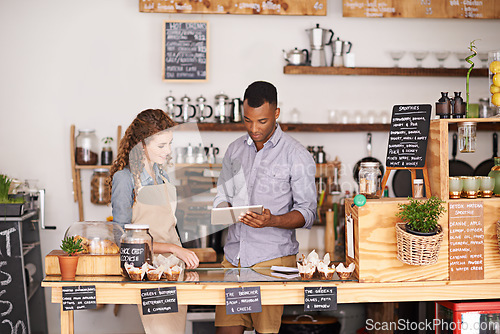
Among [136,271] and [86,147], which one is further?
[86,147]

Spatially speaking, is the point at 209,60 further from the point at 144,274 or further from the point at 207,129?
the point at 144,274

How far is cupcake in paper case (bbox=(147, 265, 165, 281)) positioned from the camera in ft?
6.79

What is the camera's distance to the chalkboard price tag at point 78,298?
205cm

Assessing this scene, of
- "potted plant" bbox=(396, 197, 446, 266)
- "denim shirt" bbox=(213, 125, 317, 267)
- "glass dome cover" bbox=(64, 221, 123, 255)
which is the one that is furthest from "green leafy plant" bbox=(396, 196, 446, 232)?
"glass dome cover" bbox=(64, 221, 123, 255)

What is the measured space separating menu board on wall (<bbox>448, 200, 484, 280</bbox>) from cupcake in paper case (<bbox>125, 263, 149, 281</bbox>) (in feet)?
3.78

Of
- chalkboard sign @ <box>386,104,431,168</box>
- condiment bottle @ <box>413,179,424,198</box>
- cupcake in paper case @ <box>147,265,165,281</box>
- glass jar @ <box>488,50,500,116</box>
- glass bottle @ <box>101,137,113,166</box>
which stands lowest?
cupcake in paper case @ <box>147,265,165,281</box>

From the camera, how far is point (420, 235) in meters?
2.01

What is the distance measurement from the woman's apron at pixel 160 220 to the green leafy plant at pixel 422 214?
102 centimetres

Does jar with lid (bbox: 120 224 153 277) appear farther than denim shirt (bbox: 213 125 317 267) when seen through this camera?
No

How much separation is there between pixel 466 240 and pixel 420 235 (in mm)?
296

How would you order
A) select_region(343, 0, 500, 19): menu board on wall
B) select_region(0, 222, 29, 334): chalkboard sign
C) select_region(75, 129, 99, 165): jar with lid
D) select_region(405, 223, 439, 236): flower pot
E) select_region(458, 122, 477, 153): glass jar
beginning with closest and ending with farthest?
select_region(405, 223, 439, 236): flower pot → select_region(458, 122, 477, 153): glass jar → select_region(0, 222, 29, 334): chalkboard sign → select_region(75, 129, 99, 165): jar with lid → select_region(343, 0, 500, 19): menu board on wall

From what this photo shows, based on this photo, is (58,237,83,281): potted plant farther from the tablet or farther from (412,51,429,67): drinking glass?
(412,51,429,67): drinking glass

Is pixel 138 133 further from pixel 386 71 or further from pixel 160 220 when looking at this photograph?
pixel 386 71

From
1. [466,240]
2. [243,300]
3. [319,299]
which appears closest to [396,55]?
[466,240]
